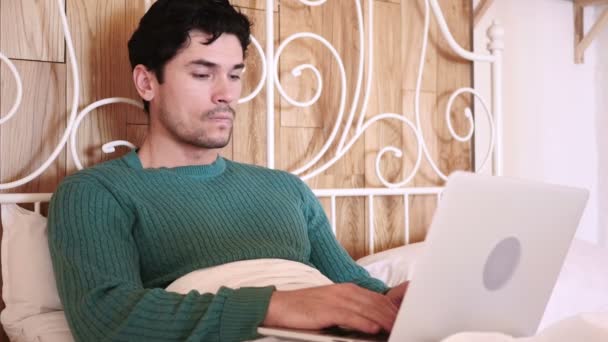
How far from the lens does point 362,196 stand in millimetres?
1821

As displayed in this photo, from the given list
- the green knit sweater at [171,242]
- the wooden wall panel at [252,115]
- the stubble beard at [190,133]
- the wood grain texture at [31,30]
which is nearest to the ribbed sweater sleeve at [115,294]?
the green knit sweater at [171,242]

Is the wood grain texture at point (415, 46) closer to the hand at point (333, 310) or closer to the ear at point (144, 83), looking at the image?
the ear at point (144, 83)

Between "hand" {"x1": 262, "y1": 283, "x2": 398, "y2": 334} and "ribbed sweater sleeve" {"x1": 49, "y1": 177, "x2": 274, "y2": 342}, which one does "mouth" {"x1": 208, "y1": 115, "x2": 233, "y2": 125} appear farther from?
"hand" {"x1": 262, "y1": 283, "x2": 398, "y2": 334}

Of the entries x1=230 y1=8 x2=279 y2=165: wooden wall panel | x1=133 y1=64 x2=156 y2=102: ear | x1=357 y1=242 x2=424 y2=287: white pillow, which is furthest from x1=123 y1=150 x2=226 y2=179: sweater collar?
x1=357 y1=242 x2=424 y2=287: white pillow

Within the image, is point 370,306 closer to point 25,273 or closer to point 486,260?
point 486,260

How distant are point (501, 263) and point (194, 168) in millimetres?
651

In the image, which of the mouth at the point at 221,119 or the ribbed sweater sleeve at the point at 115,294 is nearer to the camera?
the ribbed sweater sleeve at the point at 115,294

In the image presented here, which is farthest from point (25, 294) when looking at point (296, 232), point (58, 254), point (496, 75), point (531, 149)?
point (531, 149)

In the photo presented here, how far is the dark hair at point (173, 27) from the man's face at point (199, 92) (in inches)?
0.5

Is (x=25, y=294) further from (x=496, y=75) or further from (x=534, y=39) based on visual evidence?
(x=534, y=39)

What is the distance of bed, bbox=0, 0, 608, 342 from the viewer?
1164mm

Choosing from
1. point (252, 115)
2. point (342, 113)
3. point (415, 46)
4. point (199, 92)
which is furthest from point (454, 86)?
point (199, 92)

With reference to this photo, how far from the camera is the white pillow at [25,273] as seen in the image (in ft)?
3.82

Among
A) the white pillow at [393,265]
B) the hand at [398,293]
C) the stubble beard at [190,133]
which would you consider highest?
the stubble beard at [190,133]
